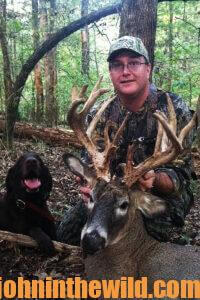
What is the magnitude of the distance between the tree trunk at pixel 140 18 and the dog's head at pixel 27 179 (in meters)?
2.48

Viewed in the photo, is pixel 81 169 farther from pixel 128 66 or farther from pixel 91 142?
pixel 128 66

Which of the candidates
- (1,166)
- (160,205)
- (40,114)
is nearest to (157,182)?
(160,205)

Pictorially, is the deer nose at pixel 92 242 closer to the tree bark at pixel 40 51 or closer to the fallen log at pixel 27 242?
the fallen log at pixel 27 242

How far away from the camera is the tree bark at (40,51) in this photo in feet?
25.8

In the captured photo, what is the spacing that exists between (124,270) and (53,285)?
72 cm

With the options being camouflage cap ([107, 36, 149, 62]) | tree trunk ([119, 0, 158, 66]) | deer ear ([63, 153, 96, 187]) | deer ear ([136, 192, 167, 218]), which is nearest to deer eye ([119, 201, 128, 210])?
deer ear ([136, 192, 167, 218])

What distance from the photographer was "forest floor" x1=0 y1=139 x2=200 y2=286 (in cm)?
468

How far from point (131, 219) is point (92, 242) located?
0.69 meters

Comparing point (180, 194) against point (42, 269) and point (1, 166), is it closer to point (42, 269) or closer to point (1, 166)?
point (42, 269)

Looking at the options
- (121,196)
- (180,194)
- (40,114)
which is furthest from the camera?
(40,114)

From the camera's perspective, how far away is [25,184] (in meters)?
5.33

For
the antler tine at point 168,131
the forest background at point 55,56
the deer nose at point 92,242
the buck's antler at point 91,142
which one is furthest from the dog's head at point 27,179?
the forest background at point 55,56

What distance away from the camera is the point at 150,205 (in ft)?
14.1

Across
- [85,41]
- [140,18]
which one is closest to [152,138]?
[140,18]
